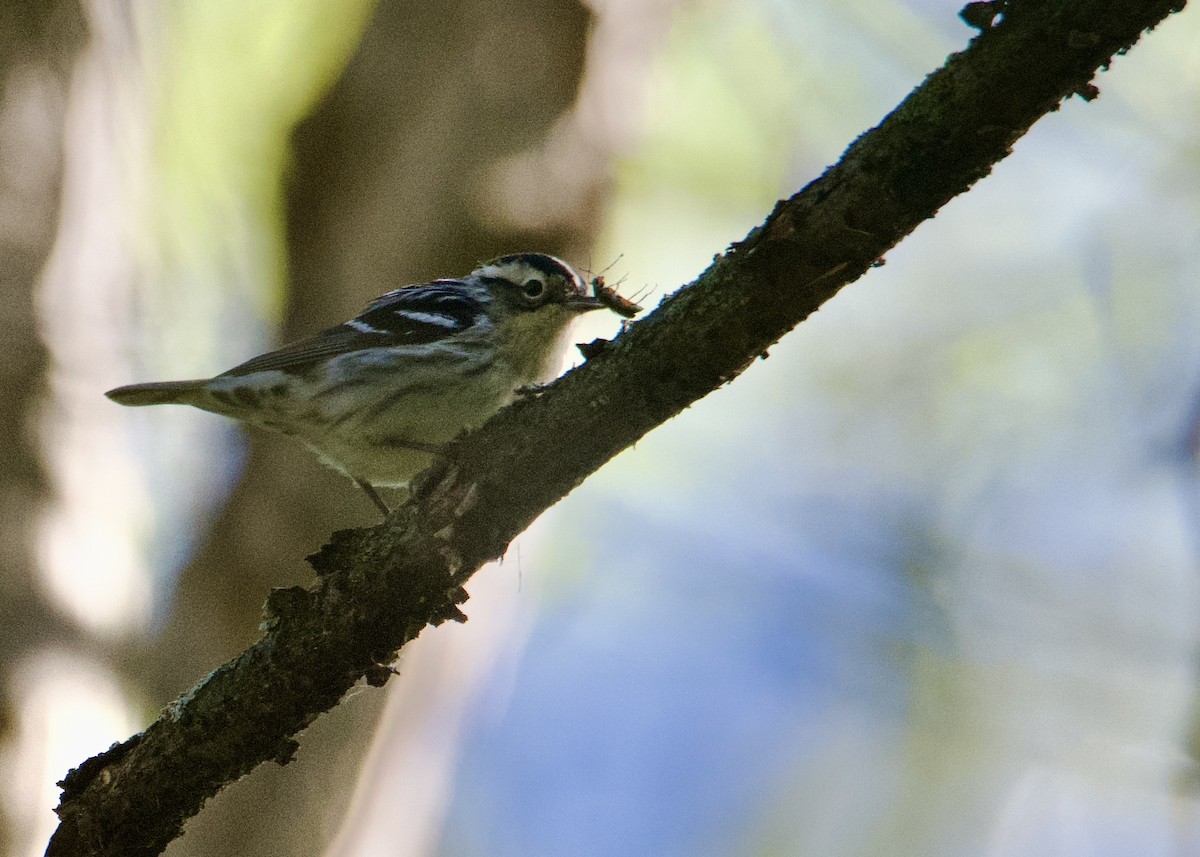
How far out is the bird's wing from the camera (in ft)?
18.9

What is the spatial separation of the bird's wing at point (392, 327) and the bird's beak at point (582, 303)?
0.47m

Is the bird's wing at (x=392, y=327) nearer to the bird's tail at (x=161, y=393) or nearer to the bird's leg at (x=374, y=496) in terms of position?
the bird's tail at (x=161, y=393)

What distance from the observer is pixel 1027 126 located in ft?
9.22

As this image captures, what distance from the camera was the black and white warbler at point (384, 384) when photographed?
5.63 meters

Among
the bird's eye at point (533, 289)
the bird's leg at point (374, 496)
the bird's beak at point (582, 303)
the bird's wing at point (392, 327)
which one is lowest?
the bird's leg at point (374, 496)

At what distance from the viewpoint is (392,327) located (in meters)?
6.02

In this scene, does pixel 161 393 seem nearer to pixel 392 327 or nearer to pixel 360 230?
pixel 392 327

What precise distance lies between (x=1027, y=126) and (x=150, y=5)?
6056 mm

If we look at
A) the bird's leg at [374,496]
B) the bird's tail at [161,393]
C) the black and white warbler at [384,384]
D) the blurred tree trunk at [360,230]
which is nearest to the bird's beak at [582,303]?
the black and white warbler at [384,384]

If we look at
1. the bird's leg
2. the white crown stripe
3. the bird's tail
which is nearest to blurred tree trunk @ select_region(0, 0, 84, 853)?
the bird's tail

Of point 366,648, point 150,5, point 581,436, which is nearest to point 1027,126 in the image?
point 581,436

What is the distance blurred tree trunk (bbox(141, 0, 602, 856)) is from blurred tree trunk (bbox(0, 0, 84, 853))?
2.70ft

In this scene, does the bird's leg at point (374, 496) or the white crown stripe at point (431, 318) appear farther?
the white crown stripe at point (431, 318)

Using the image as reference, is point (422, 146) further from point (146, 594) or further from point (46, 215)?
point (146, 594)
